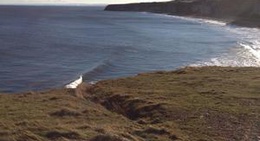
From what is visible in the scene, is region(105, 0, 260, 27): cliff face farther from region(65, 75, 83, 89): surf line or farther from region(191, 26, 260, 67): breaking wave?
region(65, 75, 83, 89): surf line

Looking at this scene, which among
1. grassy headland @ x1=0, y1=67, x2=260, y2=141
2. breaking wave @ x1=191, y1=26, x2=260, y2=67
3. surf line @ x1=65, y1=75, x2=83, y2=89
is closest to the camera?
grassy headland @ x1=0, y1=67, x2=260, y2=141

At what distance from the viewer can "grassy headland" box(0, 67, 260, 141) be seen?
17719 mm

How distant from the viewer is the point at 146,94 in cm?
2627

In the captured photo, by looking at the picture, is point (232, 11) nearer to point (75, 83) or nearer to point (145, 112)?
point (75, 83)

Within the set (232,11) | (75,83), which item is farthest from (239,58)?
(232,11)

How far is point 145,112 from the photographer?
2239cm

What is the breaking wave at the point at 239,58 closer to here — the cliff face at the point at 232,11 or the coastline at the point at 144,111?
the coastline at the point at 144,111

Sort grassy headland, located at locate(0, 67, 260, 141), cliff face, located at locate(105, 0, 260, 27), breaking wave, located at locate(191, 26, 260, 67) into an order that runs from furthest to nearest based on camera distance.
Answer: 1. cliff face, located at locate(105, 0, 260, 27)
2. breaking wave, located at locate(191, 26, 260, 67)
3. grassy headland, located at locate(0, 67, 260, 141)

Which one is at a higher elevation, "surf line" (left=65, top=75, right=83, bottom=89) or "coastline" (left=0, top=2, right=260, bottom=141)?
"coastline" (left=0, top=2, right=260, bottom=141)

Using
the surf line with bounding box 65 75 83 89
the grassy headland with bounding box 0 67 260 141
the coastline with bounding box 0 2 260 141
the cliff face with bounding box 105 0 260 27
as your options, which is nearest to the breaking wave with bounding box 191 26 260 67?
the surf line with bounding box 65 75 83 89

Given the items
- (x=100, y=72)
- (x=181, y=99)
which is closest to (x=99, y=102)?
(x=181, y=99)

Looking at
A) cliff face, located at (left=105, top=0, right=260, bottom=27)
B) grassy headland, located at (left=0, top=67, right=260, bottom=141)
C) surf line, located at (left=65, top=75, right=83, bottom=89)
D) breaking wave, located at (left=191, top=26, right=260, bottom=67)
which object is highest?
grassy headland, located at (left=0, top=67, right=260, bottom=141)

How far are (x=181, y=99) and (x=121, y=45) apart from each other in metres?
43.1

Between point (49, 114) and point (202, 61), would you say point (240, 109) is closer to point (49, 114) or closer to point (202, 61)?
point (49, 114)
